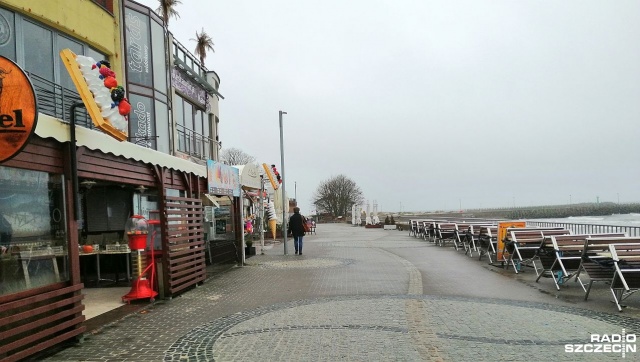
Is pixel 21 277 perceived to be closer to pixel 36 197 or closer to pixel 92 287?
pixel 36 197

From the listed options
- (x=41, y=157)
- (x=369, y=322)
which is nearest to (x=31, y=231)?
(x=41, y=157)

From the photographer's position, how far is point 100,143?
6871mm

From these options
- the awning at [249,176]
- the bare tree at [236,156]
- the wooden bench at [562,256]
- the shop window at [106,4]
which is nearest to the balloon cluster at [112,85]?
the wooden bench at [562,256]

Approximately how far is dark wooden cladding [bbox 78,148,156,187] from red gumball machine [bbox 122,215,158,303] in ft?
2.48

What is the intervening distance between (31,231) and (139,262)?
11.2 feet

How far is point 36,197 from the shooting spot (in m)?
5.97

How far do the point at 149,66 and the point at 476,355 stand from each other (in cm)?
1423

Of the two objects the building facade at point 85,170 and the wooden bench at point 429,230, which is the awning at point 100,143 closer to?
the building facade at point 85,170

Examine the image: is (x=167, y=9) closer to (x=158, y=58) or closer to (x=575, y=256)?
(x=158, y=58)

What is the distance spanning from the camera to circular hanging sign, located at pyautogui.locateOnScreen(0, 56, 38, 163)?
182 inches

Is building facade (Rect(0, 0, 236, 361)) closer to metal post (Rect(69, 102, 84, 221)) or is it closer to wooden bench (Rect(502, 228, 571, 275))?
metal post (Rect(69, 102, 84, 221))

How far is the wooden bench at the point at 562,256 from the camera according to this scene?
31.9ft

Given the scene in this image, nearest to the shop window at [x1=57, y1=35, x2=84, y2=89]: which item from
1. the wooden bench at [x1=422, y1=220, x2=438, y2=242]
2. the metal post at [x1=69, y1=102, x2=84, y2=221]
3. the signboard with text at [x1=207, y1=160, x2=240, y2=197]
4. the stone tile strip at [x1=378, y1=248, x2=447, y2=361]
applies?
the signboard with text at [x1=207, y1=160, x2=240, y2=197]

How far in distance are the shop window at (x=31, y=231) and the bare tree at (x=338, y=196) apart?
76401 mm
